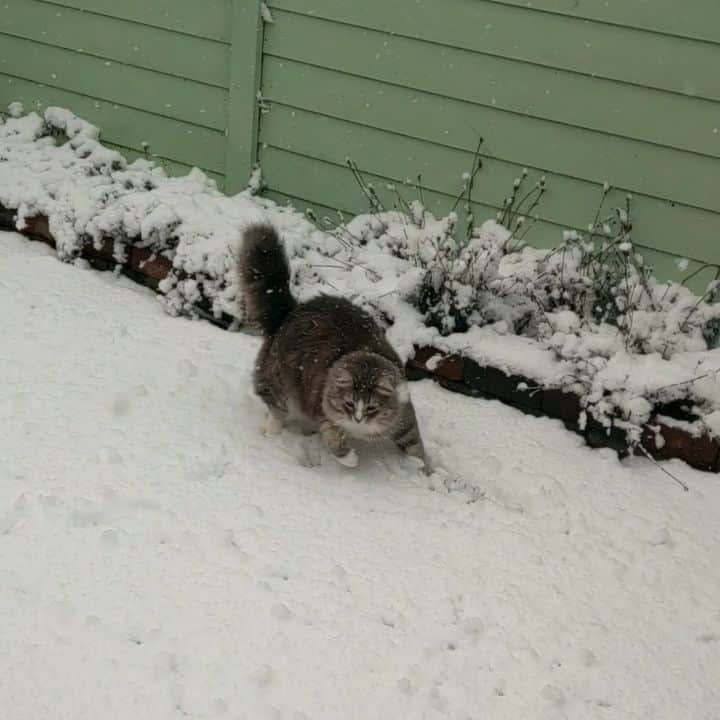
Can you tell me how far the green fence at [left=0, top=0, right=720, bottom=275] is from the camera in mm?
4848

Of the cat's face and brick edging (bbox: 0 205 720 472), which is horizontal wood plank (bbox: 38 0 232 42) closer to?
brick edging (bbox: 0 205 720 472)

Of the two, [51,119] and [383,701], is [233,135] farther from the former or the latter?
[383,701]

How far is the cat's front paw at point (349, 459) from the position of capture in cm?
418

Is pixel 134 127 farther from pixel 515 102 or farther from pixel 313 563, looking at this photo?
pixel 313 563

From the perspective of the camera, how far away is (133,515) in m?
3.65

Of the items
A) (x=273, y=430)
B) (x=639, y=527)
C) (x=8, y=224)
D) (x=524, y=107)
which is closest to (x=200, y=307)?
(x=273, y=430)

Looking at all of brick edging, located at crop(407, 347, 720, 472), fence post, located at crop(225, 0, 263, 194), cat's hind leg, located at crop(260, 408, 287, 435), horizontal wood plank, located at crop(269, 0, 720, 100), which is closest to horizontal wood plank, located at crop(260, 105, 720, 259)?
fence post, located at crop(225, 0, 263, 194)

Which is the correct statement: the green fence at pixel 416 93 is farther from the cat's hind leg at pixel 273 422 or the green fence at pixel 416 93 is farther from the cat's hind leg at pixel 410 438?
the cat's hind leg at pixel 273 422

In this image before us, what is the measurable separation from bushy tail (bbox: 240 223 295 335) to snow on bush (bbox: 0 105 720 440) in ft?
2.17

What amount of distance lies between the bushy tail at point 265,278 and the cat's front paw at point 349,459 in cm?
73

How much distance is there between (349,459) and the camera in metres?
4.18

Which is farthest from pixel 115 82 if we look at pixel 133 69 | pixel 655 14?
pixel 655 14

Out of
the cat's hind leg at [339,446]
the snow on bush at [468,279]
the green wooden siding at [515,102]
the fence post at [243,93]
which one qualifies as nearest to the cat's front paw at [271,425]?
the cat's hind leg at [339,446]

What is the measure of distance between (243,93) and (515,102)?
1.85 m
